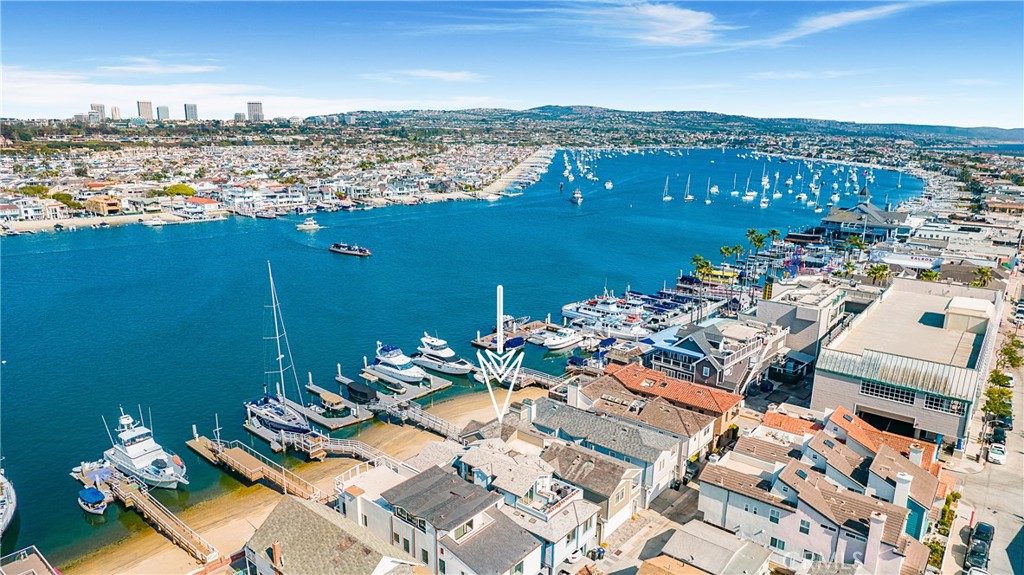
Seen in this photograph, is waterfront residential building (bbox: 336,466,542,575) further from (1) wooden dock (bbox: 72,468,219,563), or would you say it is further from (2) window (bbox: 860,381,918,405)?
(2) window (bbox: 860,381,918,405)

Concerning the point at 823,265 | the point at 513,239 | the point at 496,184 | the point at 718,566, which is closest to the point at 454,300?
the point at 513,239

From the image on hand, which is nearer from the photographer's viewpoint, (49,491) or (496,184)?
(49,491)

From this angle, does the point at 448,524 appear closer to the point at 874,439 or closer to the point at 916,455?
the point at 916,455

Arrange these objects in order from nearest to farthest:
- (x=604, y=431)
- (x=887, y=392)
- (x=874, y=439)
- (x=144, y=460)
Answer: (x=874, y=439)
(x=604, y=431)
(x=887, y=392)
(x=144, y=460)

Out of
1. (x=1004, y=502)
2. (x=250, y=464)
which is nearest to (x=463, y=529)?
(x=250, y=464)

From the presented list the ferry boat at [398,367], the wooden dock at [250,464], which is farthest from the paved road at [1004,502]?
the ferry boat at [398,367]

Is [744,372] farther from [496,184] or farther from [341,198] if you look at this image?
[496,184]

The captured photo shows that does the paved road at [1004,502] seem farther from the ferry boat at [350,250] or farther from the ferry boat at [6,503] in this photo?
the ferry boat at [350,250]
